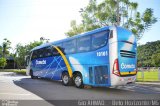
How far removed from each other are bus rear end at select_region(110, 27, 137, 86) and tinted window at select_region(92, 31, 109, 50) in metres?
0.52

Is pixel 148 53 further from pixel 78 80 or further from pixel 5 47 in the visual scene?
pixel 78 80

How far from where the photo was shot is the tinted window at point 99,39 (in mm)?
10984

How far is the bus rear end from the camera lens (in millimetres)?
10398

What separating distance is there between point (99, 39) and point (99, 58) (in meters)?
1.11

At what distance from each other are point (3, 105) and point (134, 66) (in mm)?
7357

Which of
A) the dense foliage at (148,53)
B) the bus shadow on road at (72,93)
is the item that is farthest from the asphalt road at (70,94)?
the dense foliage at (148,53)

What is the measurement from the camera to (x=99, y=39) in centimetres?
1142

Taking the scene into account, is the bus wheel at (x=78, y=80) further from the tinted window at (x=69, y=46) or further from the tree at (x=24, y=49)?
the tree at (x=24, y=49)

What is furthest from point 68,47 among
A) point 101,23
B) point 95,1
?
point 95,1

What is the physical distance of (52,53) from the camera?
16062 millimetres

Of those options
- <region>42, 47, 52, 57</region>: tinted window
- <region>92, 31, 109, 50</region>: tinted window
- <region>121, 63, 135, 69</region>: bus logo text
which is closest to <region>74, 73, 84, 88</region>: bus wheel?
<region>92, 31, 109, 50</region>: tinted window

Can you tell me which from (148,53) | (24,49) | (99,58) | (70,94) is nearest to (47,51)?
(99,58)

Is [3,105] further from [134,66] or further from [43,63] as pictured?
[43,63]

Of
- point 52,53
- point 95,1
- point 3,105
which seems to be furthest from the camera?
point 95,1
